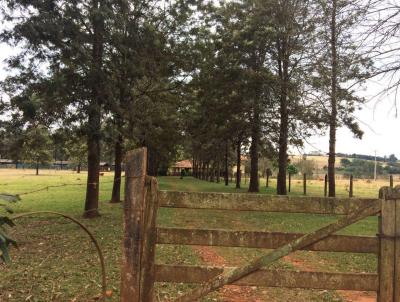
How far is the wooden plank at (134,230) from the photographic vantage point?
4203mm

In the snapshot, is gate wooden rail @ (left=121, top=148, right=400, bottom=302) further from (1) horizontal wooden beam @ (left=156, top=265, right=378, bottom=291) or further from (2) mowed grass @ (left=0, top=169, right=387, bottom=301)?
(2) mowed grass @ (left=0, top=169, right=387, bottom=301)

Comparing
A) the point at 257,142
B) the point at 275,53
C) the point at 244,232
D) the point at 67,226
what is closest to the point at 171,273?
the point at 244,232

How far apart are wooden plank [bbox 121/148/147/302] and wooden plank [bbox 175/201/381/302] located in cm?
48

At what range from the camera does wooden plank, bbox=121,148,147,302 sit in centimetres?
420

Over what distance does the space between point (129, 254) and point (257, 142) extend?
28.9 meters

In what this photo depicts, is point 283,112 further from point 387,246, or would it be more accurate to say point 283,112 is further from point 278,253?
point 278,253

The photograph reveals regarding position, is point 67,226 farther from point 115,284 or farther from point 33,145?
point 115,284

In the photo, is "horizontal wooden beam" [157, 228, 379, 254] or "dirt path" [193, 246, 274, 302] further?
"dirt path" [193, 246, 274, 302]

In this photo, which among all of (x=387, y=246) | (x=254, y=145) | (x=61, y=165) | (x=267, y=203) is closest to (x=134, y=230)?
(x=267, y=203)

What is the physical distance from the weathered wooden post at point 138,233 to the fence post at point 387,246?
84.0 inches

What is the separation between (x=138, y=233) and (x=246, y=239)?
104 centimetres

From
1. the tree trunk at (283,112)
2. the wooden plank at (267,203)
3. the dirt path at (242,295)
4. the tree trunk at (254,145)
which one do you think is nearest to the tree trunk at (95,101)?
the dirt path at (242,295)

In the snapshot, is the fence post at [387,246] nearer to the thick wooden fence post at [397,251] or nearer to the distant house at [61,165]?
the thick wooden fence post at [397,251]

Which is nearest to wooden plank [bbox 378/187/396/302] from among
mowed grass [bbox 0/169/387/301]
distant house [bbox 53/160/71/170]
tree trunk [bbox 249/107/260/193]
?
mowed grass [bbox 0/169/387/301]
